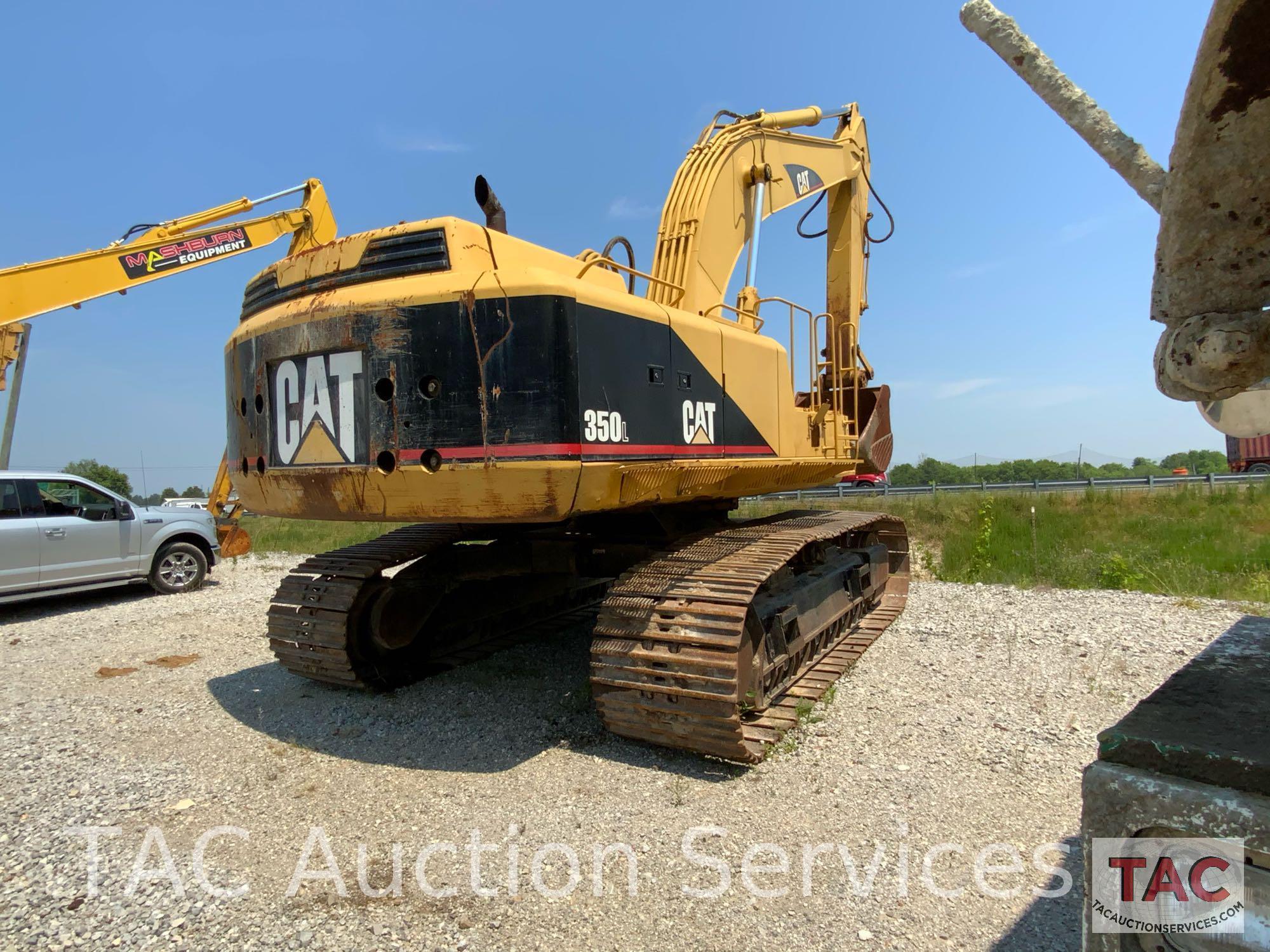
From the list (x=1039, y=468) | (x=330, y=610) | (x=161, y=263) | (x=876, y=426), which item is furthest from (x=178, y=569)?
(x=1039, y=468)

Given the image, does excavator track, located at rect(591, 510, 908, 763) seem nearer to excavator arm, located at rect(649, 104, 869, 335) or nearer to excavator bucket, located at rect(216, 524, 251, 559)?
excavator arm, located at rect(649, 104, 869, 335)

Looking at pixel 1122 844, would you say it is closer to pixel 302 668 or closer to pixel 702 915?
pixel 702 915

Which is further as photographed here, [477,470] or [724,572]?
[724,572]

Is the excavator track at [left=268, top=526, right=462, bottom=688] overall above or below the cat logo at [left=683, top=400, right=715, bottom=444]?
below

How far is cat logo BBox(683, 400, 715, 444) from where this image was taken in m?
4.13

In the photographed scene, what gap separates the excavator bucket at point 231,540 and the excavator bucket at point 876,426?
363 inches

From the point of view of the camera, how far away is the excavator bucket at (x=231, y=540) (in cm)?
1115

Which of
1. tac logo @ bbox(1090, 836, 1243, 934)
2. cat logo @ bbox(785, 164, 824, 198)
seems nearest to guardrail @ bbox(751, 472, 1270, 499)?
cat logo @ bbox(785, 164, 824, 198)

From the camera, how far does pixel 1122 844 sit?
4.40 ft

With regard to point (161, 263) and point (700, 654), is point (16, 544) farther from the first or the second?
point (700, 654)

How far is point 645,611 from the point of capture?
3859 mm

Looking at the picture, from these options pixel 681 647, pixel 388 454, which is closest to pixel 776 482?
pixel 681 647

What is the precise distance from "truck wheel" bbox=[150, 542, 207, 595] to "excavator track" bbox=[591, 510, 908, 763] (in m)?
7.96

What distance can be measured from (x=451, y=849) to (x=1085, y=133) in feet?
10.0
